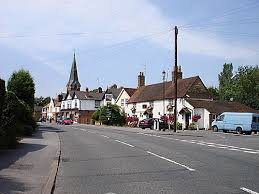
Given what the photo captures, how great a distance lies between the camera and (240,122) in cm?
4694

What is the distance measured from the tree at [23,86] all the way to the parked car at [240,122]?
2146cm

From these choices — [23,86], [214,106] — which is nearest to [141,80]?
[214,106]

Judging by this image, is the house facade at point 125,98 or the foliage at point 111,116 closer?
the foliage at point 111,116

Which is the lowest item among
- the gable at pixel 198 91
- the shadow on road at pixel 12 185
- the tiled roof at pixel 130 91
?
the shadow on road at pixel 12 185

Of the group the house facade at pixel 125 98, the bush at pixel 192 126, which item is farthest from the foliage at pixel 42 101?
the bush at pixel 192 126

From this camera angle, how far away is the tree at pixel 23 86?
37.6 m

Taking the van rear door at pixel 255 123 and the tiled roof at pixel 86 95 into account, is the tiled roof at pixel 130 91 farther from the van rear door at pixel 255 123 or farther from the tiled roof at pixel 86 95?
the van rear door at pixel 255 123

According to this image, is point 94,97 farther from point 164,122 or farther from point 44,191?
point 44,191

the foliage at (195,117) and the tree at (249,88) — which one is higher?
the tree at (249,88)

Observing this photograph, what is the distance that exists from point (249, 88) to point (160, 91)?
2630 centimetres

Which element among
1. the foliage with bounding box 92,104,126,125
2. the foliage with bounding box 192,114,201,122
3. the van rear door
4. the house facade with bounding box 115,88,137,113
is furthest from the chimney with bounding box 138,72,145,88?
the van rear door

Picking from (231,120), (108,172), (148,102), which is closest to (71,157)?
(108,172)

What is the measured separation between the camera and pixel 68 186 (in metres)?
10.6

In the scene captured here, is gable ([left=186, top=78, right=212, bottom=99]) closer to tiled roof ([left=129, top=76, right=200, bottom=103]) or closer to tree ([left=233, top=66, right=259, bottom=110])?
Answer: tiled roof ([left=129, top=76, right=200, bottom=103])
